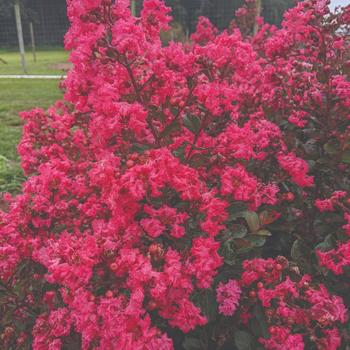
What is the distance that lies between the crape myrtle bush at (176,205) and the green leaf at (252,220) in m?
0.01

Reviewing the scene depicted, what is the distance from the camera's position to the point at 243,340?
1515mm

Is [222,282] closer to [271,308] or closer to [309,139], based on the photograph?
[271,308]

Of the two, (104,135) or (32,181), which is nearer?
(104,135)

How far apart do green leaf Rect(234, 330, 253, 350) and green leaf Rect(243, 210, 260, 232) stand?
35 cm

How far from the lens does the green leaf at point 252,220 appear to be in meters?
1.53

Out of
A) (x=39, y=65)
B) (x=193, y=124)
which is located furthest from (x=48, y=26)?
(x=193, y=124)

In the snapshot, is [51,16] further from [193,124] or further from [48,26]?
[193,124]

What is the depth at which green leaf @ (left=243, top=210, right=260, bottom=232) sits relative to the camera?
5.01 feet

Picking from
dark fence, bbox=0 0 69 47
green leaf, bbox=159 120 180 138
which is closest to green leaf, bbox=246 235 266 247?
green leaf, bbox=159 120 180 138

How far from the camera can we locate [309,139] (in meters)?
1.88

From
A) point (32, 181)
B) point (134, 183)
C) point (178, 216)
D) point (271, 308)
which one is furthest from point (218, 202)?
point (32, 181)

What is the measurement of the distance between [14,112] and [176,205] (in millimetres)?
6107

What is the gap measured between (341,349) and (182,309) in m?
0.65

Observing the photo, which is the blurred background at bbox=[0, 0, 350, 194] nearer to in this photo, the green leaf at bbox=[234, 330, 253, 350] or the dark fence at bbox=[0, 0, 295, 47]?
the dark fence at bbox=[0, 0, 295, 47]
